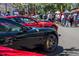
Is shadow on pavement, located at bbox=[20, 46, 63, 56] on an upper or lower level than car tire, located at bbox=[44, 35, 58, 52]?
lower

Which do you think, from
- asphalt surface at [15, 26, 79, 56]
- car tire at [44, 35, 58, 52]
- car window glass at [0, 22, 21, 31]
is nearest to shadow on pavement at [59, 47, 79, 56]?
asphalt surface at [15, 26, 79, 56]

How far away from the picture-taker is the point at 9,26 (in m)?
8.22

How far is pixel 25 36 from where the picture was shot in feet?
27.2

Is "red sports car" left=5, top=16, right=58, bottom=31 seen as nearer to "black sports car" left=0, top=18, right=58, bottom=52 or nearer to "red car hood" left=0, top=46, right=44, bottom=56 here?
A: "black sports car" left=0, top=18, right=58, bottom=52

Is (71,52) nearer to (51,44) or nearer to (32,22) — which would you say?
(51,44)

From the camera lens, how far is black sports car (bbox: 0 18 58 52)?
819cm

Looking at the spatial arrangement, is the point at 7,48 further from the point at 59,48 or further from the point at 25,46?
the point at 59,48

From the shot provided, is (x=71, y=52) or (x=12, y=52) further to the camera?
(x=71, y=52)

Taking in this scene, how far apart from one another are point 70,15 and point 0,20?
112cm

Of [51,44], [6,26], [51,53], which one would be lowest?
[51,53]

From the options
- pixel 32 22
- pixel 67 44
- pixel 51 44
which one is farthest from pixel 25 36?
pixel 67 44

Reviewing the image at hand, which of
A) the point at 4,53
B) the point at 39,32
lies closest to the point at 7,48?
the point at 4,53

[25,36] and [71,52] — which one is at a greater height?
[25,36]

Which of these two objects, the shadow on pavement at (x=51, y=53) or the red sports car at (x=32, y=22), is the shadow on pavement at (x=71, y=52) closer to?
the shadow on pavement at (x=51, y=53)
